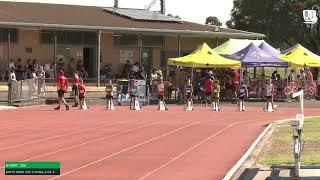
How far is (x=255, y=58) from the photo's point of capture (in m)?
36.8

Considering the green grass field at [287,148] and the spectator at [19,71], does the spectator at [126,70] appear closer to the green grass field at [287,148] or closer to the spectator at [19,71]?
the spectator at [19,71]

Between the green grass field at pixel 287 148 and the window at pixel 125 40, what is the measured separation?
23.3 metres

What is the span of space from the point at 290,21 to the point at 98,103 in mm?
37661

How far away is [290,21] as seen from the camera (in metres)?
67.6

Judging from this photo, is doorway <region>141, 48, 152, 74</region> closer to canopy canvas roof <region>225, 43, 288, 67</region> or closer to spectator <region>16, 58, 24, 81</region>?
canopy canvas roof <region>225, 43, 288, 67</region>

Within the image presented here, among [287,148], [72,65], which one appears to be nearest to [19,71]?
[72,65]

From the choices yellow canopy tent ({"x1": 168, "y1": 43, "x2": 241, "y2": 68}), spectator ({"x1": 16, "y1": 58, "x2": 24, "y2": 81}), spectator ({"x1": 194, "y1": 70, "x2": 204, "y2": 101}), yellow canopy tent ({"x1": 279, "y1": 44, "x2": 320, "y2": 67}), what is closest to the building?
spectator ({"x1": 16, "y1": 58, "x2": 24, "y2": 81})

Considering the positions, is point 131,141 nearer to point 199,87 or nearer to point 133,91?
point 133,91

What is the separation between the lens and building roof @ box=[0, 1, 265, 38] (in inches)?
1559

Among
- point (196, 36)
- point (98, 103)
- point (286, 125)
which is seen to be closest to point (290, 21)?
point (196, 36)

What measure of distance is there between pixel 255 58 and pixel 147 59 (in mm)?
10859

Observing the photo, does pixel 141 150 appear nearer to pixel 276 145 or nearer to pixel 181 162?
pixel 181 162

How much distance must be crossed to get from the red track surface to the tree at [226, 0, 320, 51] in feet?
133

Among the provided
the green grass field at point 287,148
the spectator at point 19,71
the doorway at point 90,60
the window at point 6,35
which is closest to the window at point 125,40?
the doorway at point 90,60
